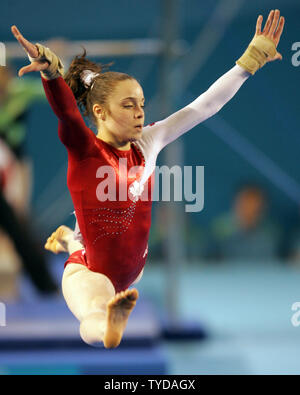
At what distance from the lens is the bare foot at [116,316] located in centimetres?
37

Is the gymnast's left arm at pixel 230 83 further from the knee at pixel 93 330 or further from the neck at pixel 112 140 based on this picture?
the knee at pixel 93 330

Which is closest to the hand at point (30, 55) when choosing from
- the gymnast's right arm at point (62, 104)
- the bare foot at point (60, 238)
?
the gymnast's right arm at point (62, 104)

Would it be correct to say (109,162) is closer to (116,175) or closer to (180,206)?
(116,175)

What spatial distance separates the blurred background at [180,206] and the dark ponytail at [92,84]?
0.06 ft

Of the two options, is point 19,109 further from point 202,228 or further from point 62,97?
point 202,228

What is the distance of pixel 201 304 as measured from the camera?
9.87 feet

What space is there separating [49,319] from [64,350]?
0.36 ft

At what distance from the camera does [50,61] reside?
38 cm

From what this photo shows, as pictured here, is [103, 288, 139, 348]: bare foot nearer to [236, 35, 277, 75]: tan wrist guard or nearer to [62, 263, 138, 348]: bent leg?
[62, 263, 138, 348]: bent leg

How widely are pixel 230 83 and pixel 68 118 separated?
0.12 metres

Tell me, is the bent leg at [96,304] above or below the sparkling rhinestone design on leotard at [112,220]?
below

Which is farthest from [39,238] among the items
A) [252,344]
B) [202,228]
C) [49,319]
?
[202,228]

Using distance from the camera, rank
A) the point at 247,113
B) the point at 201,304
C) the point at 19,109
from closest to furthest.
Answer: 1. the point at 247,113
2. the point at 19,109
3. the point at 201,304

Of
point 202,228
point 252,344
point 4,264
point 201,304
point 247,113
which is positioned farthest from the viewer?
point 202,228
